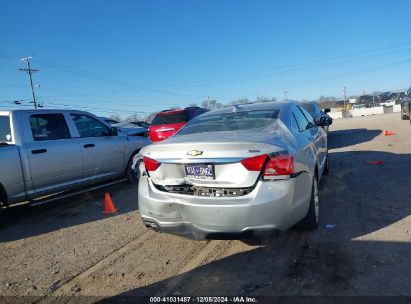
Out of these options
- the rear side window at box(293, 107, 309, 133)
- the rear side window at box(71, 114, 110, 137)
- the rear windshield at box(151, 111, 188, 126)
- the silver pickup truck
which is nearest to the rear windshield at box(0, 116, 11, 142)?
the silver pickup truck

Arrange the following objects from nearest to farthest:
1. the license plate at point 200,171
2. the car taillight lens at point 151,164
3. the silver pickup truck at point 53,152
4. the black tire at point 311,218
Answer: the license plate at point 200,171, the car taillight lens at point 151,164, the black tire at point 311,218, the silver pickup truck at point 53,152

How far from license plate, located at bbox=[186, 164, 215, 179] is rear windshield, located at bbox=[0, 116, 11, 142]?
3672mm

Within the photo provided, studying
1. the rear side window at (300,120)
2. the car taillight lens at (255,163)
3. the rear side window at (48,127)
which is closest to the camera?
the car taillight lens at (255,163)

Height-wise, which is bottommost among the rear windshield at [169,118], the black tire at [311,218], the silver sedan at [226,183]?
the black tire at [311,218]

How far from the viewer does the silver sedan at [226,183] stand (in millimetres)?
3645

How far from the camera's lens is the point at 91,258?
4465 mm

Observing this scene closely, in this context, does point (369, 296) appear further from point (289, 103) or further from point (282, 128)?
point (289, 103)

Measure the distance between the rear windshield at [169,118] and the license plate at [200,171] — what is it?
9165mm

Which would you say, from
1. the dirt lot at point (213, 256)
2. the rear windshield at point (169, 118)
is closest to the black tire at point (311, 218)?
the dirt lot at point (213, 256)

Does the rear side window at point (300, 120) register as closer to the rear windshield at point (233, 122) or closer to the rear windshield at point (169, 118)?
the rear windshield at point (233, 122)

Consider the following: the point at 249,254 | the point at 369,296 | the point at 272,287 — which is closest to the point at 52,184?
the point at 249,254

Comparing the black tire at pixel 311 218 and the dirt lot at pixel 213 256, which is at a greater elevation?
the black tire at pixel 311 218

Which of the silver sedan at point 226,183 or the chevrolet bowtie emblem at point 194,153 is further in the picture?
the chevrolet bowtie emblem at point 194,153

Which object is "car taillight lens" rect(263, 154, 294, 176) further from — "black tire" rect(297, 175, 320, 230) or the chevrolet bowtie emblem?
"black tire" rect(297, 175, 320, 230)
